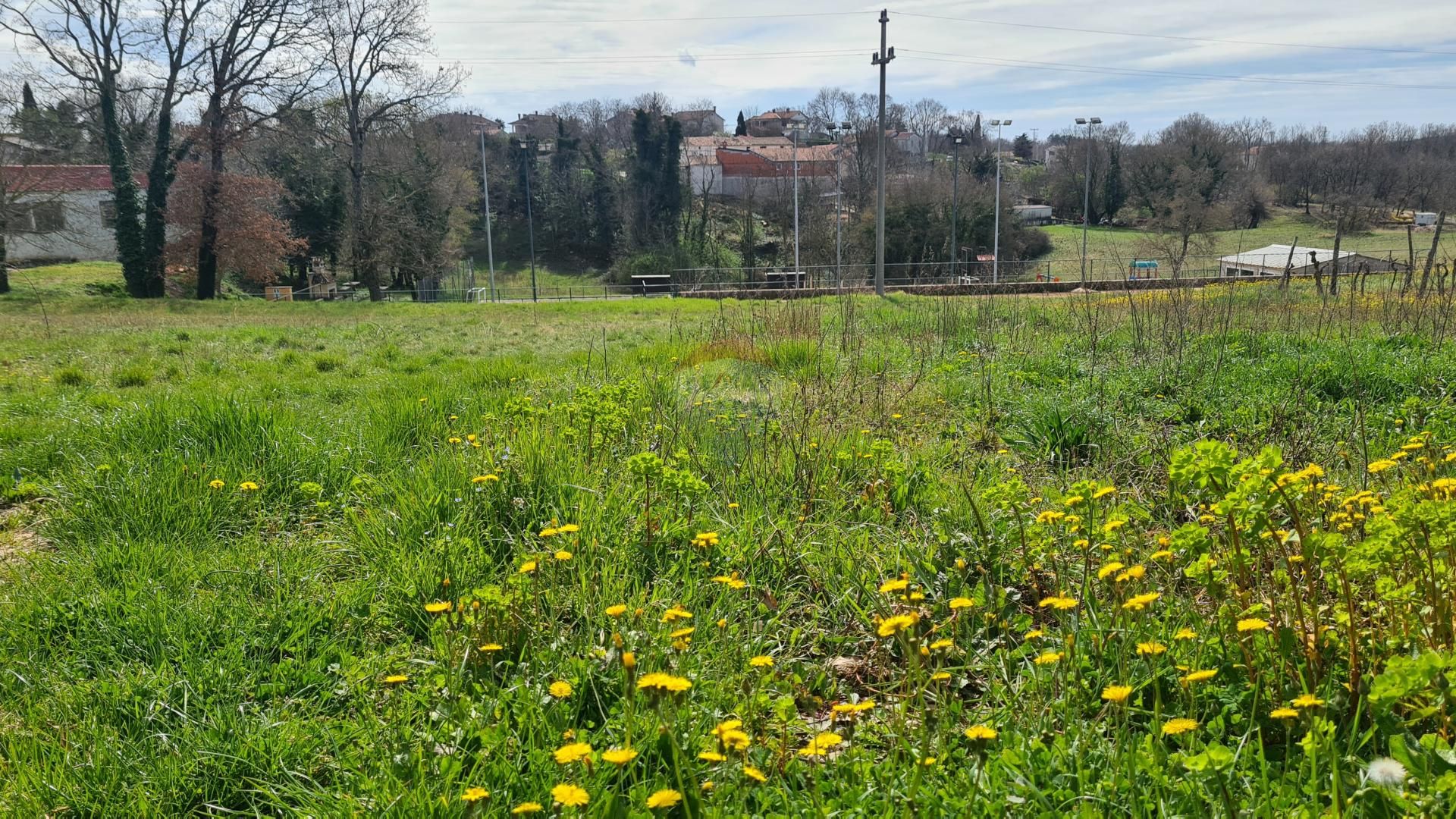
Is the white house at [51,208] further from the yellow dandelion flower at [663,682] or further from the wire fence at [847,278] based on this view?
the yellow dandelion flower at [663,682]

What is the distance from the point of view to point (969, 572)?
3396 millimetres

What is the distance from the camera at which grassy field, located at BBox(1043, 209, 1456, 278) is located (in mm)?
51719

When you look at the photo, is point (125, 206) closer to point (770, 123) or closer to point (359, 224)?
point (359, 224)

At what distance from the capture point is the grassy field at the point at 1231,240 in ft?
170

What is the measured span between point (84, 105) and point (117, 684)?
118 ft

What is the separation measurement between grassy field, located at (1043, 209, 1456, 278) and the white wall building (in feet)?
147

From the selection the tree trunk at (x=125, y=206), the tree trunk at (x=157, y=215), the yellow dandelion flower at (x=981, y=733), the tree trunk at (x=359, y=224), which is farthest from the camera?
the tree trunk at (x=359, y=224)

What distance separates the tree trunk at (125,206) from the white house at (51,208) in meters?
0.86

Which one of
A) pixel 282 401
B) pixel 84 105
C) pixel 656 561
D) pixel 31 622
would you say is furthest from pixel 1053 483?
pixel 84 105

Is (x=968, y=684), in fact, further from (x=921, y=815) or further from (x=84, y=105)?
(x=84, y=105)

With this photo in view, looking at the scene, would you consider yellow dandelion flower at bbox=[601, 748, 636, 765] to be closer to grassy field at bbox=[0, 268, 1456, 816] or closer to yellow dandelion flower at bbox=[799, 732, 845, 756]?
grassy field at bbox=[0, 268, 1456, 816]

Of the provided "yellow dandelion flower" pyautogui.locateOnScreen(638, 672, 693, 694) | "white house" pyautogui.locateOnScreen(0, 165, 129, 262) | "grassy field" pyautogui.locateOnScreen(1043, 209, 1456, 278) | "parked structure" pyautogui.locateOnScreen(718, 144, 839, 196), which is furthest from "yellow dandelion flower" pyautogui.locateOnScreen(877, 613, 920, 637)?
"parked structure" pyautogui.locateOnScreen(718, 144, 839, 196)

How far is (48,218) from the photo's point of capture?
3438cm

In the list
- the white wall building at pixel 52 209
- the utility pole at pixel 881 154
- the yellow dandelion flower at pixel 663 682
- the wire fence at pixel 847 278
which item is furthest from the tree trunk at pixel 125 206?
the yellow dandelion flower at pixel 663 682
